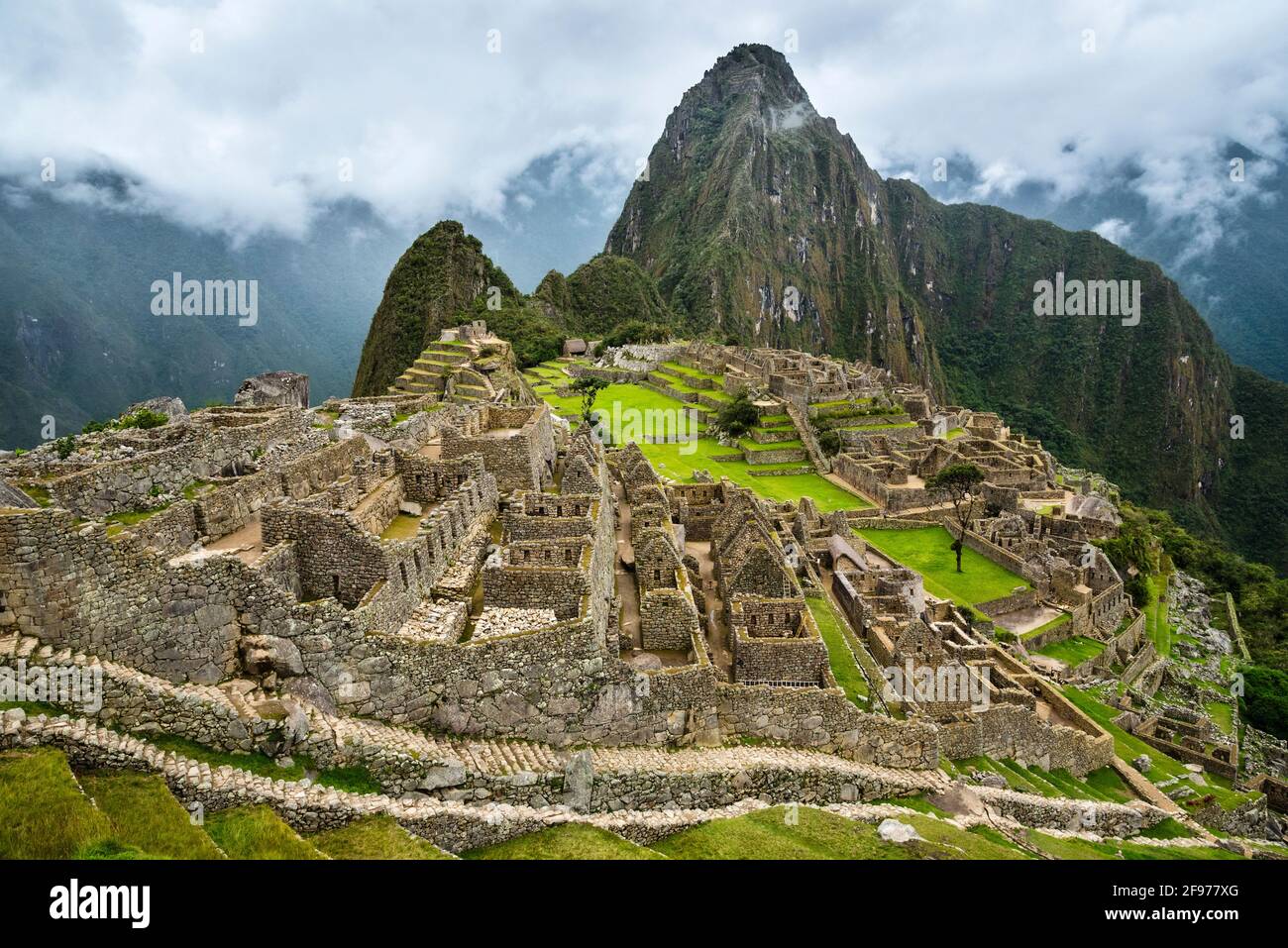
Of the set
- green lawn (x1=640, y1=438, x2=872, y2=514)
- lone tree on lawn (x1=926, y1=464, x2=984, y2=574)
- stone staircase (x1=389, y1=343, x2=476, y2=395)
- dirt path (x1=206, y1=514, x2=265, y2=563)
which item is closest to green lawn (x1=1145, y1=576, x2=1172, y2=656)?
lone tree on lawn (x1=926, y1=464, x2=984, y2=574)

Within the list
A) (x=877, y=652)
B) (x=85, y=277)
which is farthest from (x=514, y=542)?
(x=85, y=277)

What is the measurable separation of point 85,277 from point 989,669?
158ft

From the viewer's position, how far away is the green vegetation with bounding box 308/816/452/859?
805cm

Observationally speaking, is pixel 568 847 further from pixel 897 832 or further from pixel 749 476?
pixel 749 476

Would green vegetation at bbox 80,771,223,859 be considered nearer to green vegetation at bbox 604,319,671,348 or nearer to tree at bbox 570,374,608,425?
tree at bbox 570,374,608,425

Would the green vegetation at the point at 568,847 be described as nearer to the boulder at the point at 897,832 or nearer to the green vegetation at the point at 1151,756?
the boulder at the point at 897,832

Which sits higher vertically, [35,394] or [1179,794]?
[35,394]

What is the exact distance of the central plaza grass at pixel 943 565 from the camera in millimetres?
33406

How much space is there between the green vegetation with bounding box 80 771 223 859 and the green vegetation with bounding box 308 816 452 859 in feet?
4.58

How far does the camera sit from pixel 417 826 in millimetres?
9000

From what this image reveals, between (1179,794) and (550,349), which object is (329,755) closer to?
(1179,794)

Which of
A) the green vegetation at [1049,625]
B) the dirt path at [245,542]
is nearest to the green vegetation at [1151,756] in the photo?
the green vegetation at [1049,625]

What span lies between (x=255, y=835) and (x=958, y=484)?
45.6 meters

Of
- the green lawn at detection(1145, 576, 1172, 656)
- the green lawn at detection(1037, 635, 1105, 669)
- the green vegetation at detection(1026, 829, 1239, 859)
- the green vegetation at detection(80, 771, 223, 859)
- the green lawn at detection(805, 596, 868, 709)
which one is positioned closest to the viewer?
the green vegetation at detection(80, 771, 223, 859)
